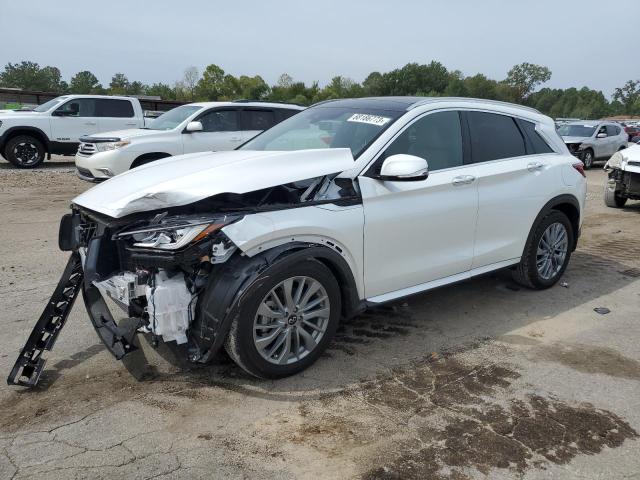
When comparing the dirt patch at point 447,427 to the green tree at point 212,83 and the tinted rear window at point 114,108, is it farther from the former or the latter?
the green tree at point 212,83

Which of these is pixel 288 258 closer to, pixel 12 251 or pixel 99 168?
pixel 12 251

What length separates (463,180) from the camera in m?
4.27

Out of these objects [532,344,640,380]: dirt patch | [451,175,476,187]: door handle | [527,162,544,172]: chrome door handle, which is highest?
[527,162,544,172]: chrome door handle

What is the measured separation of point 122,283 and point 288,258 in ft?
3.31

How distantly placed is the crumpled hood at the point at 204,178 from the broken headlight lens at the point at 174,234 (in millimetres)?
170

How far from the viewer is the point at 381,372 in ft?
12.0

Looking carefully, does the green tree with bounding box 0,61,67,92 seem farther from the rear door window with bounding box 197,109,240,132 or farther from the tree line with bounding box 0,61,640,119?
the rear door window with bounding box 197,109,240,132

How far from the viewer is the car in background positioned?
18.9 meters

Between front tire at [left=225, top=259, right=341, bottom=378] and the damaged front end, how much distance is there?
0.12m

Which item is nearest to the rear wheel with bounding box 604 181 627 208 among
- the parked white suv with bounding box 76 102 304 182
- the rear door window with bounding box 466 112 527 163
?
the rear door window with bounding box 466 112 527 163

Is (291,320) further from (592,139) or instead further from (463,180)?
(592,139)

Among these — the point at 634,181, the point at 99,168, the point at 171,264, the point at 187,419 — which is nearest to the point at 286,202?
the point at 171,264

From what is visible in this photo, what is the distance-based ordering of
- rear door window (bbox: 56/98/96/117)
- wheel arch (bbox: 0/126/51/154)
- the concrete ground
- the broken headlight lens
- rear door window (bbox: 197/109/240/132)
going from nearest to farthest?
1. the concrete ground
2. the broken headlight lens
3. rear door window (bbox: 197/109/240/132)
4. wheel arch (bbox: 0/126/51/154)
5. rear door window (bbox: 56/98/96/117)

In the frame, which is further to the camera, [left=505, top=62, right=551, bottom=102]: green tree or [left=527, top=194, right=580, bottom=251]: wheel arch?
[left=505, top=62, right=551, bottom=102]: green tree
